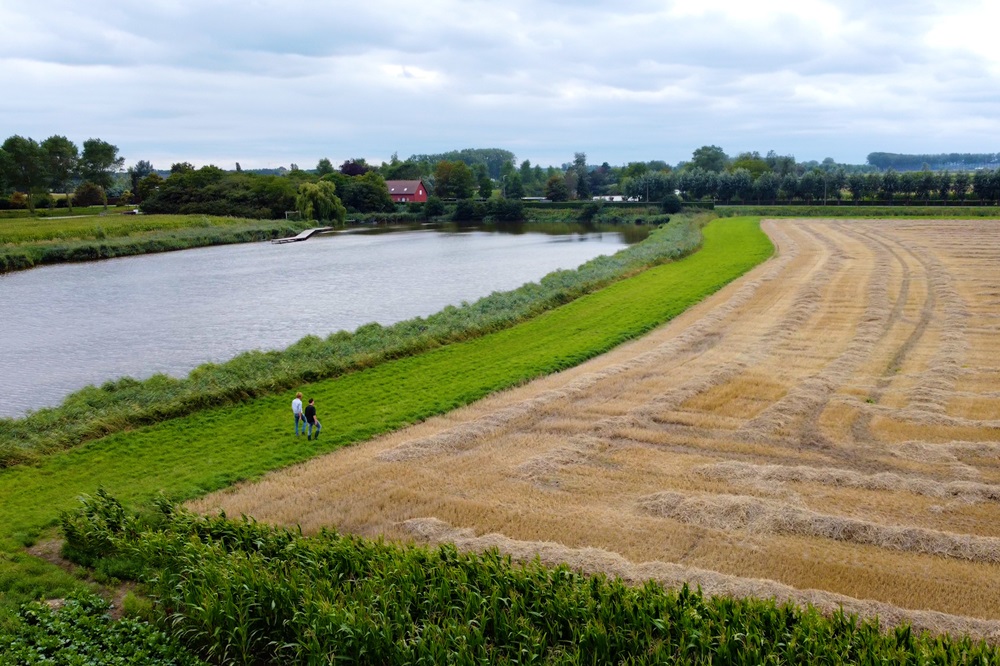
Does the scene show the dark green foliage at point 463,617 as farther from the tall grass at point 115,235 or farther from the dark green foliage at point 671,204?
the dark green foliage at point 671,204

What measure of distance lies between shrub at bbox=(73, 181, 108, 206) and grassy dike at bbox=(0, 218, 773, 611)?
95.6 m

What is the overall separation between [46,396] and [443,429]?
1459 cm

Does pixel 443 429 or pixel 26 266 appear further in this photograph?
pixel 26 266

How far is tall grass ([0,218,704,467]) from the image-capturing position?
1858cm

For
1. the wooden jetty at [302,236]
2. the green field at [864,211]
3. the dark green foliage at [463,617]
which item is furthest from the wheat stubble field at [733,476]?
the wooden jetty at [302,236]

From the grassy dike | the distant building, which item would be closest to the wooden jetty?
the distant building

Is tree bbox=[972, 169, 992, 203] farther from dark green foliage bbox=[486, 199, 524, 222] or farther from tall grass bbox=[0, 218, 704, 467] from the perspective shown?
tall grass bbox=[0, 218, 704, 467]

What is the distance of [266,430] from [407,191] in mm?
127651

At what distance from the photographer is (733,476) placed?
1510cm

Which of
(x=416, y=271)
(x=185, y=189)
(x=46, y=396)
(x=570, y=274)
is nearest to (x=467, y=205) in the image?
(x=185, y=189)

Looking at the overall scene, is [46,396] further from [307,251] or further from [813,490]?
[307,251]

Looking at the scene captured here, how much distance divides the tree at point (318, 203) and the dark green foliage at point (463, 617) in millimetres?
93020

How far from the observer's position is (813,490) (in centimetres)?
1440

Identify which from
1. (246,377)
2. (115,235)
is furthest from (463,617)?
(115,235)
